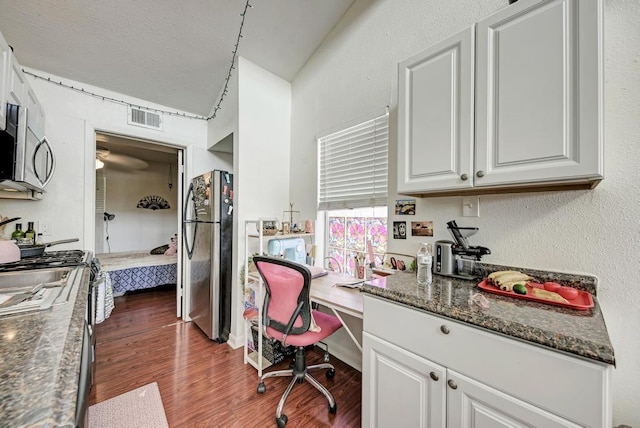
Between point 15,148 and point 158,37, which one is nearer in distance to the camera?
point 15,148

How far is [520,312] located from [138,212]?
21.7 feet

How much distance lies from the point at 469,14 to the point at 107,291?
10.6ft

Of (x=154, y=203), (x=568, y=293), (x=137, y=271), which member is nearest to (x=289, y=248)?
(x=568, y=293)

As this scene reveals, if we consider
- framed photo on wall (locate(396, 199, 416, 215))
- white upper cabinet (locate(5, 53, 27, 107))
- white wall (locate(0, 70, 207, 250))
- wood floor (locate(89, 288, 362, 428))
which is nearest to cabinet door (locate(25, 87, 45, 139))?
white upper cabinet (locate(5, 53, 27, 107))

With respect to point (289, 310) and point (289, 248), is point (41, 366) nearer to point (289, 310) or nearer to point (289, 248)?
point (289, 310)

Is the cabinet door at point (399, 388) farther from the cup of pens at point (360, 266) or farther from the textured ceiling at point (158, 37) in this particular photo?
the textured ceiling at point (158, 37)

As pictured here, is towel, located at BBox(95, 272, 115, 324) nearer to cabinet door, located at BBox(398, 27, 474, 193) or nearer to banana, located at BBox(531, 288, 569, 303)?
cabinet door, located at BBox(398, 27, 474, 193)

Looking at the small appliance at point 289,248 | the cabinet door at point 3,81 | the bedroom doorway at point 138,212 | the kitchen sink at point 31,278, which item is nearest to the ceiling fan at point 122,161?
the bedroom doorway at point 138,212

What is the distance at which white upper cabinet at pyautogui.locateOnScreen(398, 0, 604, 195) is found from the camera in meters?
0.91

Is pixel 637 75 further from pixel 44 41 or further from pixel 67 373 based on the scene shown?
pixel 44 41

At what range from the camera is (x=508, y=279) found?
113cm

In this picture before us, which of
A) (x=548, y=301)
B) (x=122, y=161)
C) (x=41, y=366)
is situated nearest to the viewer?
(x=41, y=366)

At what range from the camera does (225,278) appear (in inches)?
102


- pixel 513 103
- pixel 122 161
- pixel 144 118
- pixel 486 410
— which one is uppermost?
pixel 144 118
